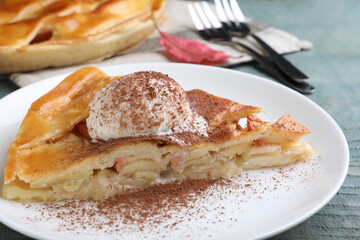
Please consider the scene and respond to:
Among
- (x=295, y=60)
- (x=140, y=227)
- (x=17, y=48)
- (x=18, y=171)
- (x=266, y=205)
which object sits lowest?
(x=295, y=60)

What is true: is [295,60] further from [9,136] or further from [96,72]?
[9,136]

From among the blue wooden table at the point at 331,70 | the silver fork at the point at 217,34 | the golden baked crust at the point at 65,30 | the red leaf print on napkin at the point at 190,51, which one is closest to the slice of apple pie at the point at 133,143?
the blue wooden table at the point at 331,70

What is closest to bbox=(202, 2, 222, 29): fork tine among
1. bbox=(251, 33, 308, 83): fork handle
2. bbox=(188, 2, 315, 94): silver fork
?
bbox=(188, 2, 315, 94): silver fork

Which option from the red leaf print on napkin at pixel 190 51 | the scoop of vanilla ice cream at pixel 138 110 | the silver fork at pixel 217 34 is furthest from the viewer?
the red leaf print on napkin at pixel 190 51

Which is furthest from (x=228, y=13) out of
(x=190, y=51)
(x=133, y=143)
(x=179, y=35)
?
(x=133, y=143)

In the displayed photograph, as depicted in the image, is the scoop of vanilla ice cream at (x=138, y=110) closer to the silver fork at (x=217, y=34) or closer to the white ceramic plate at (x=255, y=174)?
the white ceramic plate at (x=255, y=174)

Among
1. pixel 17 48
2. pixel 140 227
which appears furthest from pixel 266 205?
pixel 17 48
